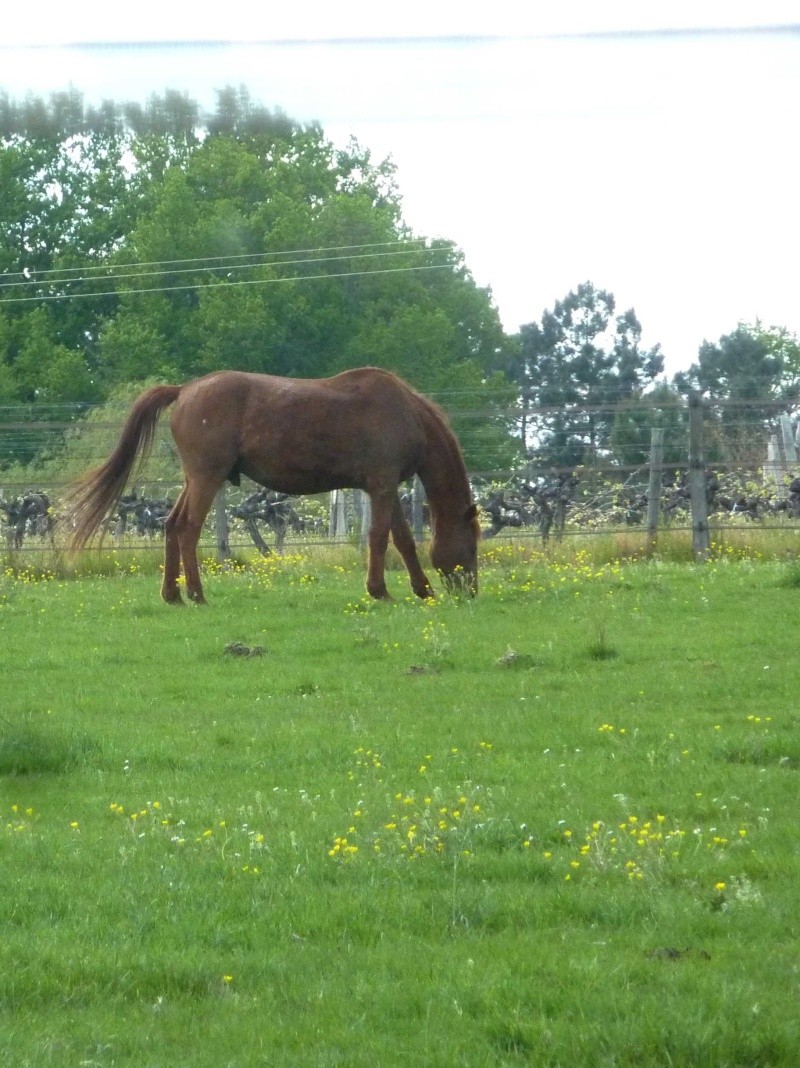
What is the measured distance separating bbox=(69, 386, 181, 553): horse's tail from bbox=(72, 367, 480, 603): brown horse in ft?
0.04

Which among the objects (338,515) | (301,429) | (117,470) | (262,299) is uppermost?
(262,299)

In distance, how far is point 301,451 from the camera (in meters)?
14.2

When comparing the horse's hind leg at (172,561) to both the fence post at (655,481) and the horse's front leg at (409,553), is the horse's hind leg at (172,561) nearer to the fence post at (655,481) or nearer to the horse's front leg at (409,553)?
the horse's front leg at (409,553)

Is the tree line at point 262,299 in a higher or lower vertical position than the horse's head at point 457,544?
higher

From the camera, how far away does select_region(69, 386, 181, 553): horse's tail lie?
45.9 feet

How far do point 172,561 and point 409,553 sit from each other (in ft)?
7.67

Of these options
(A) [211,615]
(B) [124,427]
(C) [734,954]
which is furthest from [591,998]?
(B) [124,427]

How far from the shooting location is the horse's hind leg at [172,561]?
45.6 feet

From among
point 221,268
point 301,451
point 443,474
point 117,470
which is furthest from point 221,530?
point 221,268


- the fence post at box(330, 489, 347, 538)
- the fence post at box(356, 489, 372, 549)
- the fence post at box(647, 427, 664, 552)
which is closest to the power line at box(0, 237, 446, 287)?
the fence post at box(330, 489, 347, 538)

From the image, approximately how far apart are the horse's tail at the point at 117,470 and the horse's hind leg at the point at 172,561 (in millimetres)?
579

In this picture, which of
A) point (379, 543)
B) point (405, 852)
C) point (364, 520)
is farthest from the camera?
point (364, 520)

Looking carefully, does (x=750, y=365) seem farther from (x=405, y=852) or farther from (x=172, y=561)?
(x=405, y=852)

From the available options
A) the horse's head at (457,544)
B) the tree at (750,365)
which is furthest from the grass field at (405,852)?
the tree at (750,365)
